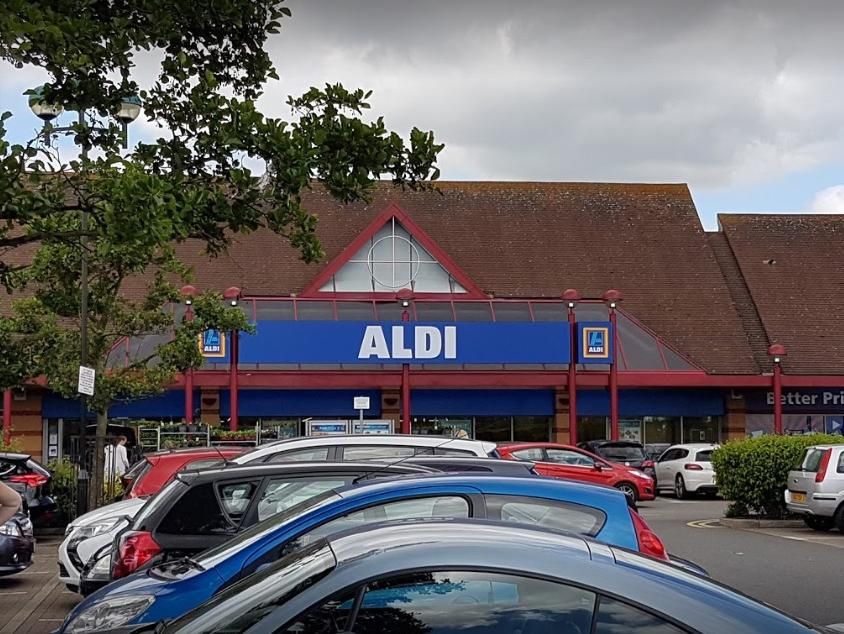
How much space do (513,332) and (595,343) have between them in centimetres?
244

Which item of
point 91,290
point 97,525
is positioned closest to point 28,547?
point 97,525

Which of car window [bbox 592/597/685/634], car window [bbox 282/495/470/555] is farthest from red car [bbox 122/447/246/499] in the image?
car window [bbox 592/597/685/634]

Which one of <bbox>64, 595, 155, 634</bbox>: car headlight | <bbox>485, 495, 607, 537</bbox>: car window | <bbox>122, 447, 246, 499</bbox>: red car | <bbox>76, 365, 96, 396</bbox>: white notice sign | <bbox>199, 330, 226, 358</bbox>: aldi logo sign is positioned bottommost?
<bbox>64, 595, 155, 634</bbox>: car headlight

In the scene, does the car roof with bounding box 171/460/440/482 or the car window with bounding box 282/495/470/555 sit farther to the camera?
the car roof with bounding box 171/460/440/482

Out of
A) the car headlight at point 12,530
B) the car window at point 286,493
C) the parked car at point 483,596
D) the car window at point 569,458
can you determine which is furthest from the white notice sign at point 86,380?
the parked car at point 483,596

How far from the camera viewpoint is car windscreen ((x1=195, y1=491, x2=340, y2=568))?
250 inches

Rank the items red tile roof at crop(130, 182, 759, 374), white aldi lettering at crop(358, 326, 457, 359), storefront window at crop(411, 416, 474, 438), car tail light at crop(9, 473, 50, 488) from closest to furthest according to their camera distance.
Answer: car tail light at crop(9, 473, 50, 488) → white aldi lettering at crop(358, 326, 457, 359) → storefront window at crop(411, 416, 474, 438) → red tile roof at crop(130, 182, 759, 374)

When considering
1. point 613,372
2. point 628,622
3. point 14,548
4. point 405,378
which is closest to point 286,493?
point 628,622

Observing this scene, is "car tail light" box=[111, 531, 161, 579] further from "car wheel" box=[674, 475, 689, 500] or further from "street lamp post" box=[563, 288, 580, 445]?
"street lamp post" box=[563, 288, 580, 445]

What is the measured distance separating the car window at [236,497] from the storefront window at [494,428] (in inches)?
1120

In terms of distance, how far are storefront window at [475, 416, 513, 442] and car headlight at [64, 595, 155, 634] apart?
3009 centimetres

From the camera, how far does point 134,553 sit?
25.7ft

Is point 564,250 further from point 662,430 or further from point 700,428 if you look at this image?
point 700,428

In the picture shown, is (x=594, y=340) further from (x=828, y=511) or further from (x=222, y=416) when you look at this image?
(x=828, y=511)
